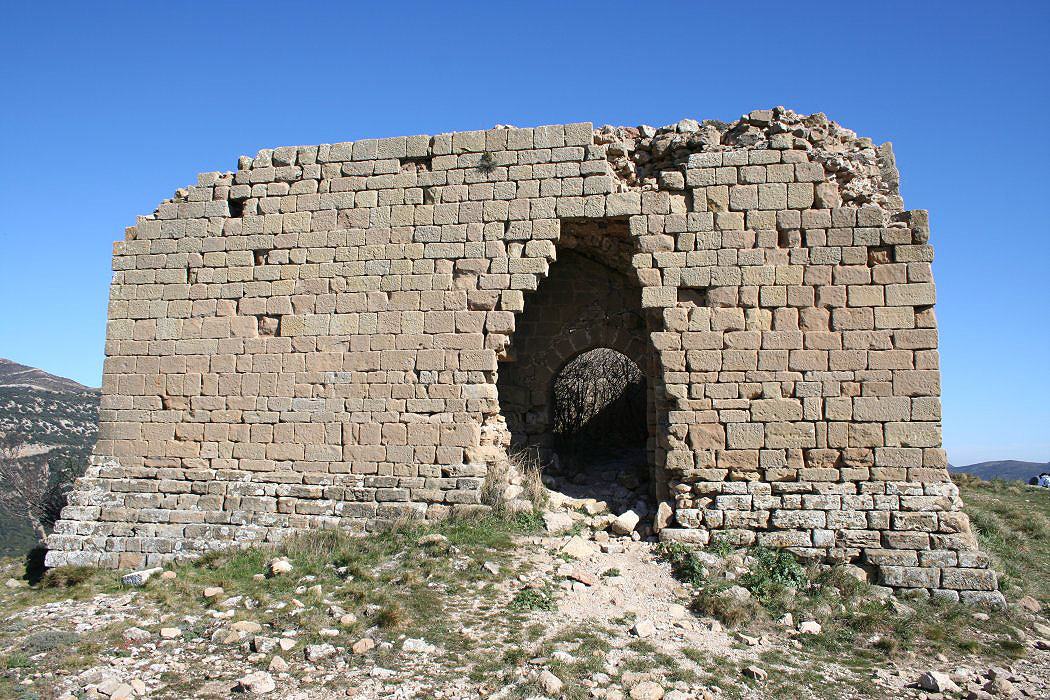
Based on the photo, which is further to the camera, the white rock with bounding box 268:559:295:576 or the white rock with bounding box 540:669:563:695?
the white rock with bounding box 268:559:295:576

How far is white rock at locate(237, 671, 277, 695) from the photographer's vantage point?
4.93 metres

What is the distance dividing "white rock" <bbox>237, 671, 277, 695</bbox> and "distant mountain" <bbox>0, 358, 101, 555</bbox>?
593 inches

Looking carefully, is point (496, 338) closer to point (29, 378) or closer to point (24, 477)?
point (24, 477)

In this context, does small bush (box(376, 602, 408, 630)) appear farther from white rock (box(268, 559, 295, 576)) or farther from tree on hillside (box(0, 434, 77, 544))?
tree on hillside (box(0, 434, 77, 544))

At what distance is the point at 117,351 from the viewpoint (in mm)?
8914

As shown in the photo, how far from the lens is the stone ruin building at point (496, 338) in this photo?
7.21 metres

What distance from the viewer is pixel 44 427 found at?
2470cm

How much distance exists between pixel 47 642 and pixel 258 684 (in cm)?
211

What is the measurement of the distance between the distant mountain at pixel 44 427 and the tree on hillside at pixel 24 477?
14 cm

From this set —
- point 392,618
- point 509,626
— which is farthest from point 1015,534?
point 392,618

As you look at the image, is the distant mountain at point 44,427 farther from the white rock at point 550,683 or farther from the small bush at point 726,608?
the small bush at point 726,608

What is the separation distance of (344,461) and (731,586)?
4.31 m

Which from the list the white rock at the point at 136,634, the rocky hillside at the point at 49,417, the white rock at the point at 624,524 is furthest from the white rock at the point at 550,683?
the rocky hillside at the point at 49,417

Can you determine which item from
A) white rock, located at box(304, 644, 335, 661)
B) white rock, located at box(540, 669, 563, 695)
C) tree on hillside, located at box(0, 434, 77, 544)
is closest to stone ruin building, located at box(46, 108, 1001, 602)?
white rock, located at box(304, 644, 335, 661)
